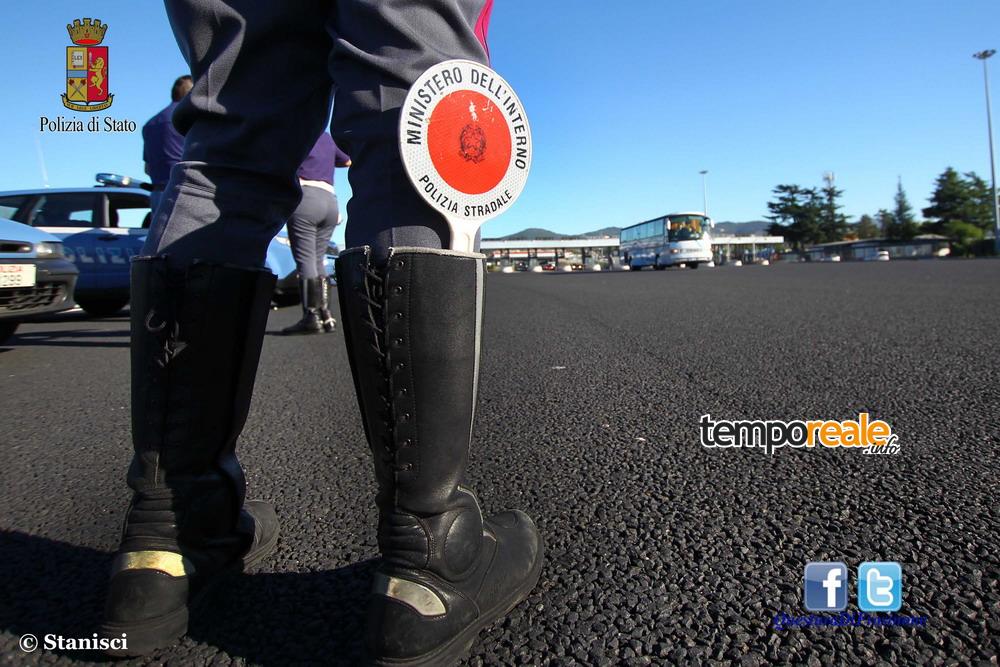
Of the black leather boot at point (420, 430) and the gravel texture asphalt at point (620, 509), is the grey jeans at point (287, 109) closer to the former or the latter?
the black leather boot at point (420, 430)

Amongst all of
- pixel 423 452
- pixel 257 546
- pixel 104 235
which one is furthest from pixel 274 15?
pixel 104 235

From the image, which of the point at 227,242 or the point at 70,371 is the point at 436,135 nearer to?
the point at 227,242

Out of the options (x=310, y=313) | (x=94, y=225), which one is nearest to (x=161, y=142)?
(x=310, y=313)

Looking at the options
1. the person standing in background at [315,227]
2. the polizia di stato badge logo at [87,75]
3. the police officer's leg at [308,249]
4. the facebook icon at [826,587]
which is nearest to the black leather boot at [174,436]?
the facebook icon at [826,587]

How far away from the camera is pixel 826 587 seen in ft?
3.01

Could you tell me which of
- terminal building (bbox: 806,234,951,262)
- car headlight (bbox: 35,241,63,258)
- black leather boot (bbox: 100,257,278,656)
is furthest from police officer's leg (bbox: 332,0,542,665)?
terminal building (bbox: 806,234,951,262)

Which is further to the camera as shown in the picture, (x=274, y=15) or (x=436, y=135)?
(x=274, y=15)

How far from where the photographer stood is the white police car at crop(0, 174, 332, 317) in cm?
553

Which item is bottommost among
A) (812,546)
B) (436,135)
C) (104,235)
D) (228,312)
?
(812,546)

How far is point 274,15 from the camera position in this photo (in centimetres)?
89

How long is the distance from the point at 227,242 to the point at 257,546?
53 centimetres

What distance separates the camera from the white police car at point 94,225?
5.53 metres

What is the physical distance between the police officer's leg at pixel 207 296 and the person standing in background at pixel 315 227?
3.02 metres

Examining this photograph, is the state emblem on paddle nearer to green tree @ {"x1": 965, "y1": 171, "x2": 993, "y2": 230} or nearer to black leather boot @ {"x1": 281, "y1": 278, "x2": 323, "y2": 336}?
black leather boot @ {"x1": 281, "y1": 278, "x2": 323, "y2": 336}
